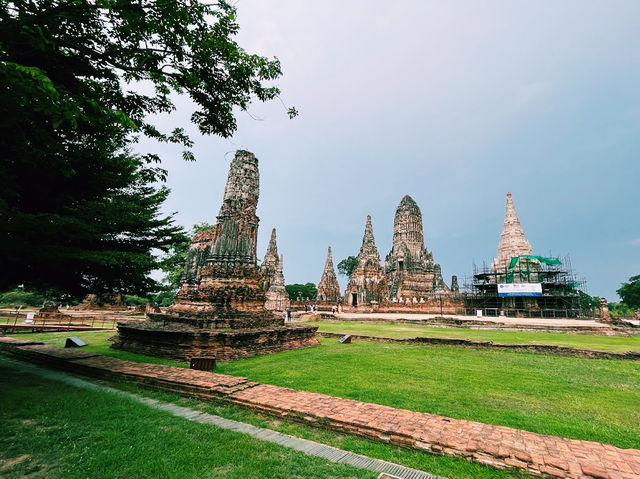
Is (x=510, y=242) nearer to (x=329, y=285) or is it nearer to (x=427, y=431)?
(x=329, y=285)

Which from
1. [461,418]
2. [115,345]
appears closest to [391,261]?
[115,345]

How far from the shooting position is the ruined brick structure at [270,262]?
33.9 m

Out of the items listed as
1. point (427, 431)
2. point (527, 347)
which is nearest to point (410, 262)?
point (527, 347)

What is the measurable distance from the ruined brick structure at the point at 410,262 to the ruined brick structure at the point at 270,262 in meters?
14.0

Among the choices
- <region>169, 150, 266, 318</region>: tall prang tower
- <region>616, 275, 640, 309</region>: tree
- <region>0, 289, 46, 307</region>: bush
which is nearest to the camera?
<region>169, 150, 266, 318</region>: tall prang tower

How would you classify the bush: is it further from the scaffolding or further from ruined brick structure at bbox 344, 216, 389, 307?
the scaffolding

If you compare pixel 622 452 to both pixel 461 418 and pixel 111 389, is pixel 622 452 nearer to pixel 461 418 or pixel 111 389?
pixel 461 418

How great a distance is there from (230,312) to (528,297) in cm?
2961

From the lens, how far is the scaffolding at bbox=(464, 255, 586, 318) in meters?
Result: 28.7

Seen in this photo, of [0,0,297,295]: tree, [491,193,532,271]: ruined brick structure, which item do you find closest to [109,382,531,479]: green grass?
[0,0,297,295]: tree

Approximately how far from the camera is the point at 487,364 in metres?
8.13

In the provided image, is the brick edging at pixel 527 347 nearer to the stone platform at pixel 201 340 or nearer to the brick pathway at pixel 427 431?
the stone platform at pixel 201 340

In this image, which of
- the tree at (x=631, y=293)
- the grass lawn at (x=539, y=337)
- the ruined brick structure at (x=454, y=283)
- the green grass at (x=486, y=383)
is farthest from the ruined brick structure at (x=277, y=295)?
the tree at (x=631, y=293)

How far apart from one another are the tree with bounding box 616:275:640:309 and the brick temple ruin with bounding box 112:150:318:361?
208 feet
